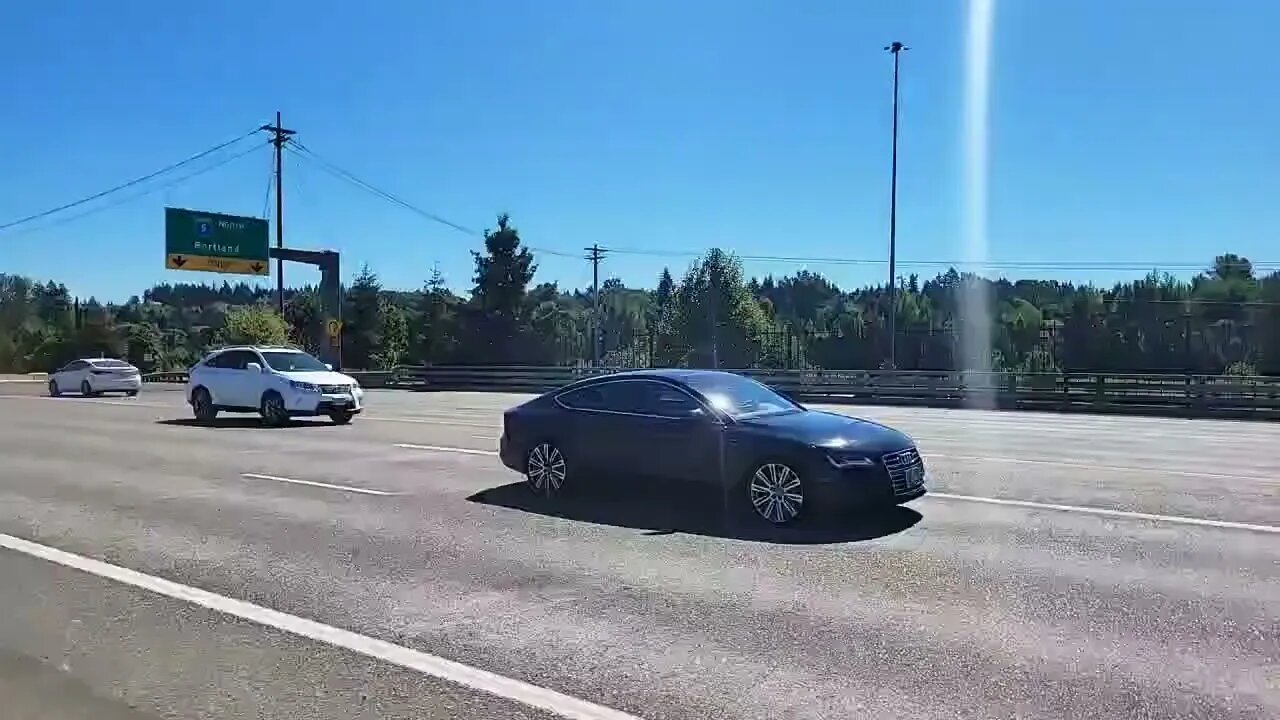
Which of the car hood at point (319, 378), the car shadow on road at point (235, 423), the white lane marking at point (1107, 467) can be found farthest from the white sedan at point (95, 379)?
the white lane marking at point (1107, 467)

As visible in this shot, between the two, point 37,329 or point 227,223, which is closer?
point 227,223

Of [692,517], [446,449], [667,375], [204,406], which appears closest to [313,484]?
[446,449]

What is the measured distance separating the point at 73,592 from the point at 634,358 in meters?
41.4

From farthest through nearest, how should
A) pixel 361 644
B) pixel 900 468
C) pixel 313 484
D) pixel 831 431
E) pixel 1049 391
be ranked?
pixel 1049 391 → pixel 313 484 → pixel 831 431 → pixel 900 468 → pixel 361 644

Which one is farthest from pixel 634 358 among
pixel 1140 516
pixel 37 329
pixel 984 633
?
pixel 37 329

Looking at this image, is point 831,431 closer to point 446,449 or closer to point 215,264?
Answer: point 446,449

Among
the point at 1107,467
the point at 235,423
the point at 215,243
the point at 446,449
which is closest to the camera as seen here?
the point at 1107,467

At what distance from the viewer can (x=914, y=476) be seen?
891 centimetres

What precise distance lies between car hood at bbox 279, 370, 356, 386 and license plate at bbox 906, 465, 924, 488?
557 inches

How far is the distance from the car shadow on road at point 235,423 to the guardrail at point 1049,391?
17.0 m

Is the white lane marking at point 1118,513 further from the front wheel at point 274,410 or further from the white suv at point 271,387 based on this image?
the front wheel at point 274,410

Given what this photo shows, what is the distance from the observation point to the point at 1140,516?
9.12 meters

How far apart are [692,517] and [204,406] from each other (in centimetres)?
1626

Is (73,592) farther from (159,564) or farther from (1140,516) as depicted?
(1140,516)
